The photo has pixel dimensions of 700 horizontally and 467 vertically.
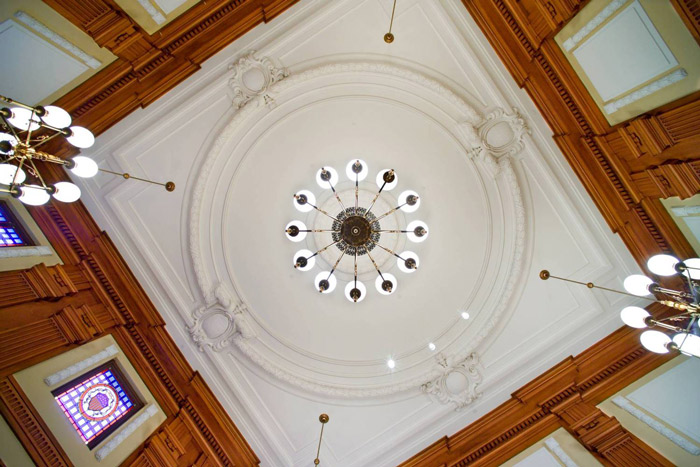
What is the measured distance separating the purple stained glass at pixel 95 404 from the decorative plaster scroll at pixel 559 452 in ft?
22.9

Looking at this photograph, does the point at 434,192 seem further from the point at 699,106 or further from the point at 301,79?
the point at 699,106

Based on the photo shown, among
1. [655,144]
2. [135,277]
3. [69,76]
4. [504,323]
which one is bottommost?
[504,323]

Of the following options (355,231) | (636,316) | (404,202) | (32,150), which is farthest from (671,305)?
(32,150)

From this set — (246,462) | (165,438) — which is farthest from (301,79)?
(246,462)

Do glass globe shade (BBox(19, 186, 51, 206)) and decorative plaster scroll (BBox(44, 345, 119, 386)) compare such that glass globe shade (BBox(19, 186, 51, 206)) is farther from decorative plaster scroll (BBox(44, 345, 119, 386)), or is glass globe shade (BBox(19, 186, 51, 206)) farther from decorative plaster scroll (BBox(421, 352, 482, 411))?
decorative plaster scroll (BBox(421, 352, 482, 411))

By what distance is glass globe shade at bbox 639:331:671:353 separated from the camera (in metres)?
4.96

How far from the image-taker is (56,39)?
5.54 m

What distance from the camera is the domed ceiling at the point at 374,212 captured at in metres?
7.14

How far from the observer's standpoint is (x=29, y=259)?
5871 millimetres

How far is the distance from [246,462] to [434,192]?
21.4ft

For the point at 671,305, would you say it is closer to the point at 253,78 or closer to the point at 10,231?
the point at 253,78

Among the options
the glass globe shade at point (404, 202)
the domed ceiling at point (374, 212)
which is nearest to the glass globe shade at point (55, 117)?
the domed ceiling at point (374, 212)

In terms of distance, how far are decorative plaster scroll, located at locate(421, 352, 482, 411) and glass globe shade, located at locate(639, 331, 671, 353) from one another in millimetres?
3259

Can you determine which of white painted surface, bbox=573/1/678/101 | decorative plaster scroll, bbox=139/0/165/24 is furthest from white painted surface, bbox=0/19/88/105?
white painted surface, bbox=573/1/678/101
